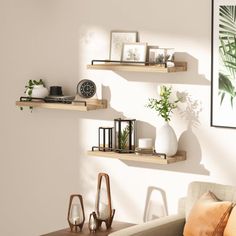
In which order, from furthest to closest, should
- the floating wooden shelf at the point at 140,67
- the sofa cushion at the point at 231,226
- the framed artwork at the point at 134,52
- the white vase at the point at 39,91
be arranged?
the white vase at the point at 39,91, the framed artwork at the point at 134,52, the floating wooden shelf at the point at 140,67, the sofa cushion at the point at 231,226

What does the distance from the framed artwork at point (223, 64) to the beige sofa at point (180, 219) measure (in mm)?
411

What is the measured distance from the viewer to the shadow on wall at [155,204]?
5.41 metres

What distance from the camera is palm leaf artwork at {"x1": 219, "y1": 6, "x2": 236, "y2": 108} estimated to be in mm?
4980

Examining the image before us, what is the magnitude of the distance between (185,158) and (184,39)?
2.44 feet

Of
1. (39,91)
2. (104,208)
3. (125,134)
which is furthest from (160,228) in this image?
(39,91)

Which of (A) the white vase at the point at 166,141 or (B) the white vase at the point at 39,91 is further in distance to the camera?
(B) the white vase at the point at 39,91

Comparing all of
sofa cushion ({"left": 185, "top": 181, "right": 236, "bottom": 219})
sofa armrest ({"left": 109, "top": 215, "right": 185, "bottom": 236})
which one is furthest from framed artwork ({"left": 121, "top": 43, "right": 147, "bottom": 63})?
sofa armrest ({"left": 109, "top": 215, "right": 185, "bottom": 236})

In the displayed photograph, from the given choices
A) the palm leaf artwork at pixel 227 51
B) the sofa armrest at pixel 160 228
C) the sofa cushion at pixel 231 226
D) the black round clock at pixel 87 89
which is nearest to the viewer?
the sofa cushion at pixel 231 226

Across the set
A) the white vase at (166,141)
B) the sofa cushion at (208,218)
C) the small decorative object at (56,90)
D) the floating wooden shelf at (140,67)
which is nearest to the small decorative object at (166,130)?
the white vase at (166,141)

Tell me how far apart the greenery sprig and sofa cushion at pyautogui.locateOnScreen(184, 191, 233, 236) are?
0.73 m

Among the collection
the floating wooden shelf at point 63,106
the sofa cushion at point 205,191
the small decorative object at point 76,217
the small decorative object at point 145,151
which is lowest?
the small decorative object at point 76,217

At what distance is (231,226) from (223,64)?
3.44 ft

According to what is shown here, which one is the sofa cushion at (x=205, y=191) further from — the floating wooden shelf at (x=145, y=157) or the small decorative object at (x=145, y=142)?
the small decorative object at (x=145, y=142)

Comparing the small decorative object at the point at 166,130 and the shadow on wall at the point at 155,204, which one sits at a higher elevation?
the small decorative object at the point at 166,130
